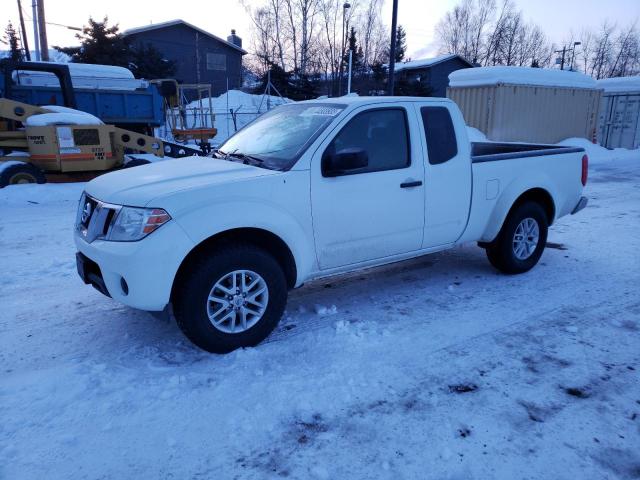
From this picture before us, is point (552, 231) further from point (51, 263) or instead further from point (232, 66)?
point (232, 66)

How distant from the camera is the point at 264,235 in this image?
387cm

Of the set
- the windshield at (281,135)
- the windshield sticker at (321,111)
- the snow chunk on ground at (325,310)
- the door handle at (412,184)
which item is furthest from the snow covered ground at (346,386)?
the windshield sticker at (321,111)

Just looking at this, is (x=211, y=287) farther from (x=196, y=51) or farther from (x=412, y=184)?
(x=196, y=51)

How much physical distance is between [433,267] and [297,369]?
2.87 m

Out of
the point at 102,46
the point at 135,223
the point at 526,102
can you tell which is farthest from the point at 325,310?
the point at 102,46

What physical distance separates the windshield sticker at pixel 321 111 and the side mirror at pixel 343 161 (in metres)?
0.43

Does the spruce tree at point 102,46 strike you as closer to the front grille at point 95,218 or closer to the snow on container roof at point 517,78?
the snow on container roof at point 517,78

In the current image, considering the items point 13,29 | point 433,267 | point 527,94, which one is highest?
point 13,29

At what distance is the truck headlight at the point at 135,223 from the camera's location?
133 inches

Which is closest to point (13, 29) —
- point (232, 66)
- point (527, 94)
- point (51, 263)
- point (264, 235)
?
point (232, 66)

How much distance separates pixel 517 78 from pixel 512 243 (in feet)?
51.9

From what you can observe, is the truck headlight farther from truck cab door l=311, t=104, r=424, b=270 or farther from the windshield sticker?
the windshield sticker

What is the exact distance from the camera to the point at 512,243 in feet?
17.9

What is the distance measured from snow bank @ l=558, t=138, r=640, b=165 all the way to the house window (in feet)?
104
